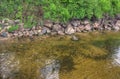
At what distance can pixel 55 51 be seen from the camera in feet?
152

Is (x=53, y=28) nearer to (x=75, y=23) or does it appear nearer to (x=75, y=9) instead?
(x=75, y=23)

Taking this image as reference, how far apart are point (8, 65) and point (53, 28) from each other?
20.0 metres

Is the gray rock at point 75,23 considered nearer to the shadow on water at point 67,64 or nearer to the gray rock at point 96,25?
the gray rock at point 96,25

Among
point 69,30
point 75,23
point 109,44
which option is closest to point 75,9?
point 75,23

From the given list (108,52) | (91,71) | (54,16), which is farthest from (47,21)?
(91,71)

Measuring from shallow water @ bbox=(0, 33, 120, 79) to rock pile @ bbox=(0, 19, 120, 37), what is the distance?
3.02 m

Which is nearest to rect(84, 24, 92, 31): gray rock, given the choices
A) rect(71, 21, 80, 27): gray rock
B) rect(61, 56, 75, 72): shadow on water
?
Answer: rect(71, 21, 80, 27): gray rock

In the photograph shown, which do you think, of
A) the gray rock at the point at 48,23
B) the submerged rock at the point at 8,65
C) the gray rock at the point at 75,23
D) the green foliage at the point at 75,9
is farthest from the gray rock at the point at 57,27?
the submerged rock at the point at 8,65

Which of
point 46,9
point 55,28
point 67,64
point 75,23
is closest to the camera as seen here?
point 67,64

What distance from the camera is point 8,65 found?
132 ft

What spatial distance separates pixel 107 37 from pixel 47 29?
1315 cm

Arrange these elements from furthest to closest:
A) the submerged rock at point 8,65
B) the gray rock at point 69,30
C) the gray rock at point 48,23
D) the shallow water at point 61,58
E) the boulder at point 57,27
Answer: the gray rock at point 48,23, the boulder at point 57,27, the gray rock at point 69,30, the shallow water at point 61,58, the submerged rock at point 8,65

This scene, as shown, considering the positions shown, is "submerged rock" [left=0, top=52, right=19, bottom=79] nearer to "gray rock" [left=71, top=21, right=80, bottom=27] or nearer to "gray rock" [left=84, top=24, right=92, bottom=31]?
"gray rock" [left=71, top=21, right=80, bottom=27]

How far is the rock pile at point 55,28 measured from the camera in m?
55.1
